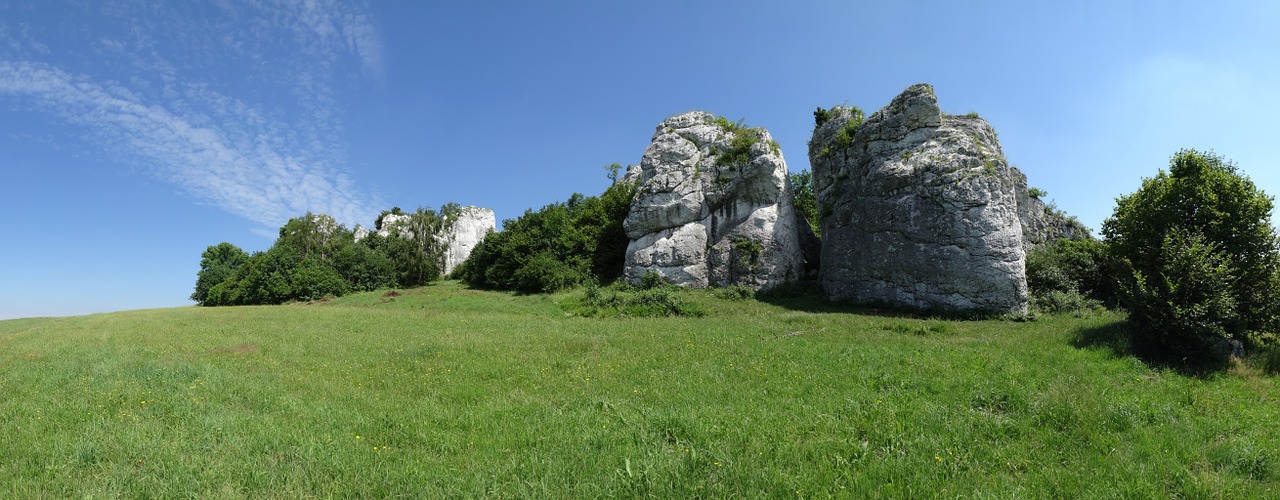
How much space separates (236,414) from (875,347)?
1700 cm

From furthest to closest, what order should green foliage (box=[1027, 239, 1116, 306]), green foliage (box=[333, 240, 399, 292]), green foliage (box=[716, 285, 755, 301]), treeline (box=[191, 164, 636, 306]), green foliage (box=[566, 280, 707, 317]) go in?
green foliage (box=[333, 240, 399, 292]) < treeline (box=[191, 164, 636, 306]) < green foliage (box=[716, 285, 755, 301]) < green foliage (box=[1027, 239, 1116, 306]) < green foliage (box=[566, 280, 707, 317])

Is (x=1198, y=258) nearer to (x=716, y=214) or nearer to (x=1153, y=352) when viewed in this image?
(x=1153, y=352)

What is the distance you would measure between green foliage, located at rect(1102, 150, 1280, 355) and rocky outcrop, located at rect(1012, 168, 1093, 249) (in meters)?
22.0

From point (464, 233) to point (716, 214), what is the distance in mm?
50409

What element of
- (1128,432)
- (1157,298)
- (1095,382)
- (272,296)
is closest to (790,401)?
(1128,432)

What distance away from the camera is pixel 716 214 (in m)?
42.7

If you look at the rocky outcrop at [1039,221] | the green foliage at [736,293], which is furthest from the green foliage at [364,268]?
the rocky outcrop at [1039,221]

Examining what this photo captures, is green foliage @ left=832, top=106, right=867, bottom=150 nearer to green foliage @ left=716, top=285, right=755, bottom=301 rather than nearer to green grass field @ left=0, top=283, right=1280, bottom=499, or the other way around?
green foliage @ left=716, top=285, right=755, bottom=301

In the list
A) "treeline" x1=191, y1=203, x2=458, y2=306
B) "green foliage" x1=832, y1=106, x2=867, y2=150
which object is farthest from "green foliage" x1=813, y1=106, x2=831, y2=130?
"treeline" x1=191, y1=203, x2=458, y2=306

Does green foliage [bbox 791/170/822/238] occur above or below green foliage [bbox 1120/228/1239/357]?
above

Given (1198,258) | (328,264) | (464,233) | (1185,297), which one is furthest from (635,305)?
(464,233)

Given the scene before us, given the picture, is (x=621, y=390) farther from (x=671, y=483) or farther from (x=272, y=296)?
(x=272, y=296)

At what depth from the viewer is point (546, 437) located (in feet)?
27.2

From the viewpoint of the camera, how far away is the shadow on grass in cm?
1352
